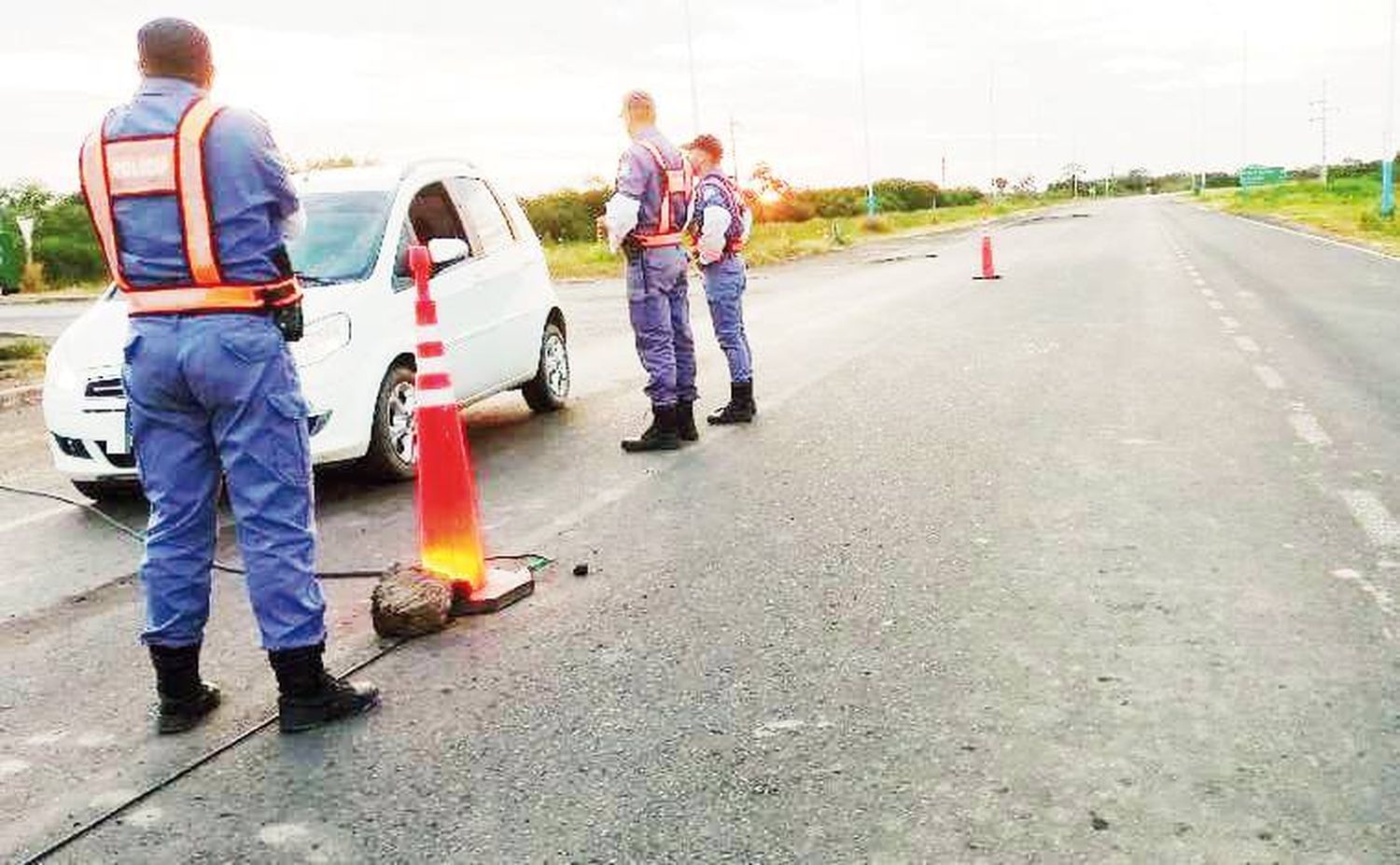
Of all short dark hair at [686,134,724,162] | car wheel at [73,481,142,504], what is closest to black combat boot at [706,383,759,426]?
short dark hair at [686,134,724,162]

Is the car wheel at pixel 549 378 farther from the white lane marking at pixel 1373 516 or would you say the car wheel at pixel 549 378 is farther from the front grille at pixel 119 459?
the white lane marking at pixel 1373 516

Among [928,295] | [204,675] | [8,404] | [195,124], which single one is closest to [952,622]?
[204,675]

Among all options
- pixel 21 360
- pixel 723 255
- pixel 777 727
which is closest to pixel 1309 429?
pixel 723 255

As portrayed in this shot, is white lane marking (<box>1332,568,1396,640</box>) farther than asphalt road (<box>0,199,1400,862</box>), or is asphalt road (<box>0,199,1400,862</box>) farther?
white lane marking (<box>1332,568,1396,640</box>)

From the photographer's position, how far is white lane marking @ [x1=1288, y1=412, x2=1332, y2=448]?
22.7 feet

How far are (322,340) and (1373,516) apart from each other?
4946 mm

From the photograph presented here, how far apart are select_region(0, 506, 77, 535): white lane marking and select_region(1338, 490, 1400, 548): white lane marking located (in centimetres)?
635

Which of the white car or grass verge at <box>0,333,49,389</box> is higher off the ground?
the white car

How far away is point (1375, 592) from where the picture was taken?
4.35 m

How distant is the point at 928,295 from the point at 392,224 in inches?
469

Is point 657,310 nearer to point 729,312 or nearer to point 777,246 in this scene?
point 729,312

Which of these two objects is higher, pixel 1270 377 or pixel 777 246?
→ pixel 777 246

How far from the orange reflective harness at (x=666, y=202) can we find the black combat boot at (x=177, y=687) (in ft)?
13.6

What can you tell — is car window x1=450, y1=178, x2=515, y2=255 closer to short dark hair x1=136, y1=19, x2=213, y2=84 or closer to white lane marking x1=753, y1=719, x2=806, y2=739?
short dark hair x1=136, y1=19, x2=213, y2=84
